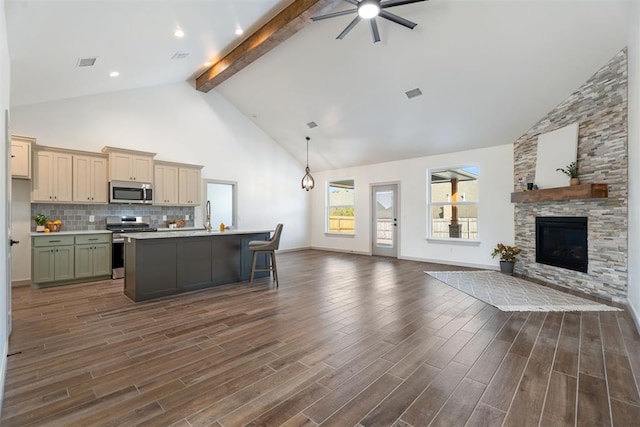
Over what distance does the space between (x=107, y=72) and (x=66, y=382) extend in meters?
4.85

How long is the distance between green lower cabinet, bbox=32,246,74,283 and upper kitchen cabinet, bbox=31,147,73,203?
87 cm

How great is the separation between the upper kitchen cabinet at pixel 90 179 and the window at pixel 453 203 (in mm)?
7141

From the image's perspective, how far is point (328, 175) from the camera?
1007 centimetres

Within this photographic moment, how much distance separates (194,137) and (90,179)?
2.49m

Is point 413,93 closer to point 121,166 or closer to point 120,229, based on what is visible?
point 121,166

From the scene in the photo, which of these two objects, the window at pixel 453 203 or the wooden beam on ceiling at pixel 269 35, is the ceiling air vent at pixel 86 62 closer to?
the wooden beam on ceiling at pixel 269 35

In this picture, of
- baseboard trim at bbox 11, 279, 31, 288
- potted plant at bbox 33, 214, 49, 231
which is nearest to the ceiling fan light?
potted plant at bbox 33, 214, 49, 231

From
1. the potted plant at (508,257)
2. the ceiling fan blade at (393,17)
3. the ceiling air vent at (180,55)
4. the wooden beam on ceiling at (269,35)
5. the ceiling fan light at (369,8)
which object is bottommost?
the potted plant at (508,257)

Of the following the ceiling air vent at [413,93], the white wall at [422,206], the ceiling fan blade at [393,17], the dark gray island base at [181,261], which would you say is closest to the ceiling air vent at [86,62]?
the dark gray island base at [181,261]

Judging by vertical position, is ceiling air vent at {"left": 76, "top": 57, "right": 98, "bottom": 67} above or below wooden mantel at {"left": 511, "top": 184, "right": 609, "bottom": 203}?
above

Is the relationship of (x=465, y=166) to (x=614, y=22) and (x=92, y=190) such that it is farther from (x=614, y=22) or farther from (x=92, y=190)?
(x=92, y=190)

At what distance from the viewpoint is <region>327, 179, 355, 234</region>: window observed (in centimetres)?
955

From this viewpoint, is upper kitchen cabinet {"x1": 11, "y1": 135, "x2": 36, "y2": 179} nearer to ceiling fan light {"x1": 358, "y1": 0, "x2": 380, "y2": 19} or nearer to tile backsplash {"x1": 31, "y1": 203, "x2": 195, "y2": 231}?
tile backsplash {"x1": 31, "y1": 203, "x2": 195, "y2": 231}

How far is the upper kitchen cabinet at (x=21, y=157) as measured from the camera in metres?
4.72
